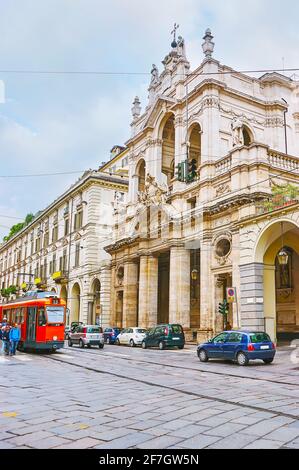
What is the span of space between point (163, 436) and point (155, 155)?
3206cm

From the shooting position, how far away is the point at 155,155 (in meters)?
36.6

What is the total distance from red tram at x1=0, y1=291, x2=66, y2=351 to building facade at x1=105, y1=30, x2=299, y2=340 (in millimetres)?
9137

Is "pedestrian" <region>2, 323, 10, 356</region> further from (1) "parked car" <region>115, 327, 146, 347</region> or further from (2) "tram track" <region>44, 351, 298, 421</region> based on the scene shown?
(1) "parked car" <region>115, 327, 146, 347</region>

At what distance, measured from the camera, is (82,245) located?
45.0 metres

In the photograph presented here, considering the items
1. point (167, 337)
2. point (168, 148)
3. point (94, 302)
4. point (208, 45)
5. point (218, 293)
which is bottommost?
point (167, 337)

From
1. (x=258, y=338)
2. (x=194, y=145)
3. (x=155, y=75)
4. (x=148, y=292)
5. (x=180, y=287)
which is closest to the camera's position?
(x=258, y=338)

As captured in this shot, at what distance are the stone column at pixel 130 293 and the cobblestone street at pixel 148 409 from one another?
2169cm

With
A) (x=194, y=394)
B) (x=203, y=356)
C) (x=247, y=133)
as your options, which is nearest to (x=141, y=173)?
(x=247, y=133)

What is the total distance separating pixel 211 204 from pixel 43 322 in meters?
12.9

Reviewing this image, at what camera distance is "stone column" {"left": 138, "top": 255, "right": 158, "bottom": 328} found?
33406 millimetres

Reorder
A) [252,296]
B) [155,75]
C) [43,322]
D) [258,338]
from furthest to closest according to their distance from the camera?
[155,75], [252,296], [43,322], [258,338]

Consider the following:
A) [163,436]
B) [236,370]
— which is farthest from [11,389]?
[236,370]

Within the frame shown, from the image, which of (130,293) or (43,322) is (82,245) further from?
(43,322)

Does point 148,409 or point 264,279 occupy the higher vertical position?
point 264,279
